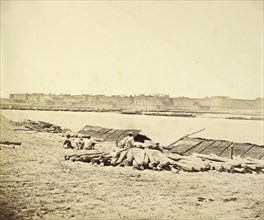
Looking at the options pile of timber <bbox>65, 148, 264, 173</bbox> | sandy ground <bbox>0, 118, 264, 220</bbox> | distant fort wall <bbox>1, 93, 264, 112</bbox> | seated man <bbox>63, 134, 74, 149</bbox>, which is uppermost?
distant fort wall <bbox>1, 93, 264, 112</bbox>

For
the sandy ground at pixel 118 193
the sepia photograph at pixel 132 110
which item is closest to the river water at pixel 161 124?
the sepia photograph at pixel 132 110

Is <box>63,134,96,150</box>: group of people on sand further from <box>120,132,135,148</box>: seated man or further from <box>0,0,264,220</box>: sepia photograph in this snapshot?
<box>120,132,135,148</box>: seated man

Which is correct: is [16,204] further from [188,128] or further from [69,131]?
[188,128]

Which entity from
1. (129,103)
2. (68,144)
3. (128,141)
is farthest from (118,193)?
(129,103)

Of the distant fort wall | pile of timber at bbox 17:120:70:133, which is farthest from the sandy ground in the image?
the distant fort wall

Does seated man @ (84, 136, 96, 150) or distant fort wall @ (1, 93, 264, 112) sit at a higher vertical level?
distant fort wall @ (1, 93, 264, 112)

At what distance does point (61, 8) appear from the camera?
9.57 ft

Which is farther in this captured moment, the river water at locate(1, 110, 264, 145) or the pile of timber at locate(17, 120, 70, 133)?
the pile of timber at locate(17, 120, 70, 133)

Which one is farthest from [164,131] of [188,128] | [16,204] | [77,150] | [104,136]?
[16,204]

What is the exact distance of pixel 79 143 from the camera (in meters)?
2.88

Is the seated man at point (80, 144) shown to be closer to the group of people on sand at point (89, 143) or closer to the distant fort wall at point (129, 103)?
the group of people on sand at point (89, 143)

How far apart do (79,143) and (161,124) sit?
1.65 ft

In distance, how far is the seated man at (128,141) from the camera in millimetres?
2852

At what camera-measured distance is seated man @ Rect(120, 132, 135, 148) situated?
9.36 ft
